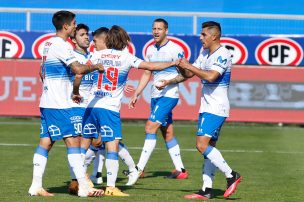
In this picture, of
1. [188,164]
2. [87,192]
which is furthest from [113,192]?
[188,164]

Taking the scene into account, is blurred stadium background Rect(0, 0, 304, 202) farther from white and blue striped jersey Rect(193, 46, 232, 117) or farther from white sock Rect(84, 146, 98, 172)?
white and blue striped jersey Rect(193, 46, 232, 117)

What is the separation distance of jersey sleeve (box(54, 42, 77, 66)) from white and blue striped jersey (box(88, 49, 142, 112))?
0.88 meters

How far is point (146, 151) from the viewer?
16000mm

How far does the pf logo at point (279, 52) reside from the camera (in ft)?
90.3

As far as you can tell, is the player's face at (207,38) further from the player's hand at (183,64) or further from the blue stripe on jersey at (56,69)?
the blue stripe on jersey at (56,69)

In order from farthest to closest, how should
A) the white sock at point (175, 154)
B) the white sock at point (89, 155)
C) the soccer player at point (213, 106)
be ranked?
the white sock at point (175, 154), the white sock at point (89, 155), the soccer player at point (213, 106)

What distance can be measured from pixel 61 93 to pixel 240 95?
48.9 ft

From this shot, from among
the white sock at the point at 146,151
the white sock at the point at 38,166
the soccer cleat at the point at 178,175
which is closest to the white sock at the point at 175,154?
the soccer cleat at the point at 178,175

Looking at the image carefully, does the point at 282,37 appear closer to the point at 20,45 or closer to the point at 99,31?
the point at 20,45

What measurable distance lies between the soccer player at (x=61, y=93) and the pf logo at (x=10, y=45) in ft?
48.7

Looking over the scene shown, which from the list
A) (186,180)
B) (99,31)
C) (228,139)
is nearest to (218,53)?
(99,31)

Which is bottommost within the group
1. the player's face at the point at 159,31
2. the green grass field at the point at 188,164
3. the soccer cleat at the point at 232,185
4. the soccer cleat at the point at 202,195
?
the green grass field at the point at 188,164

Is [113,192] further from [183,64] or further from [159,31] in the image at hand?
[159,31]

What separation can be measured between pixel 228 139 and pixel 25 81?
6.87 metres
